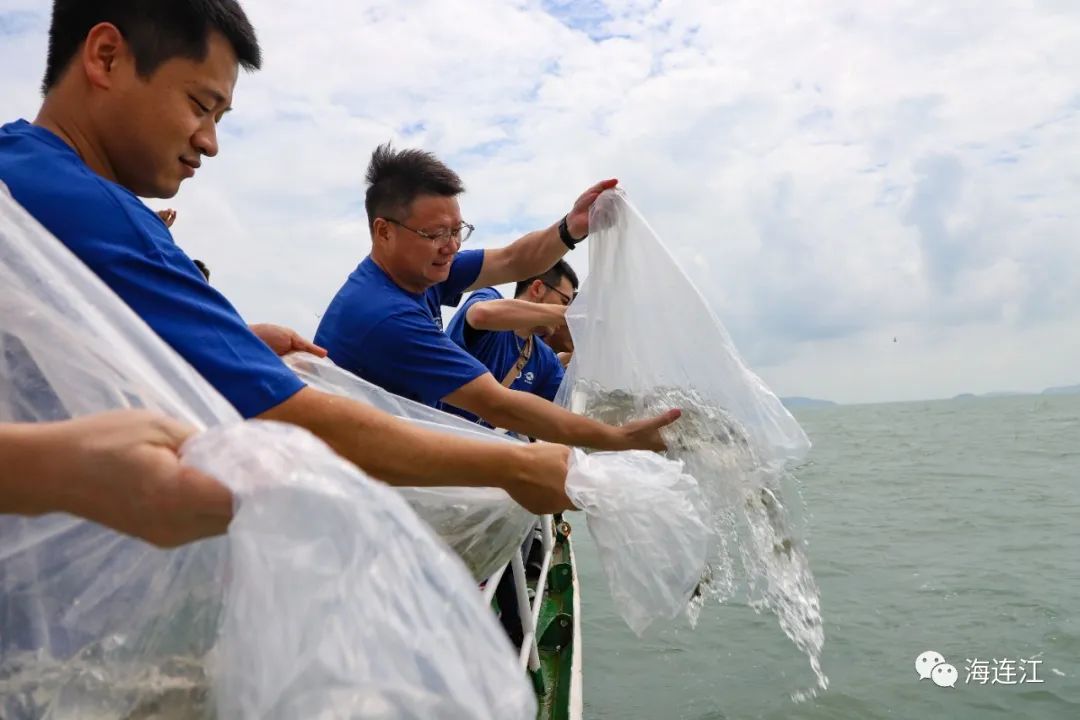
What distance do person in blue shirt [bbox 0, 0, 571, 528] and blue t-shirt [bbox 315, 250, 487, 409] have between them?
88 centimetres

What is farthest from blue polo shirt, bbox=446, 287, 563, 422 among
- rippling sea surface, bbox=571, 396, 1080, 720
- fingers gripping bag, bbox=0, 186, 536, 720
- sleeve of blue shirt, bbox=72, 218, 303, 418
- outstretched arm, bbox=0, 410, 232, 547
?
outstretched arm, bbox=0, 410, 232, 547

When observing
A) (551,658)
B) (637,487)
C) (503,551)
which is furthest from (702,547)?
(551,658)

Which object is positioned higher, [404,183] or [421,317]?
[404,183]

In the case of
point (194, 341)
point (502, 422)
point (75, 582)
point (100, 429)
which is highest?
point (502, 422)

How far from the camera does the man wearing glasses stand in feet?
8.50

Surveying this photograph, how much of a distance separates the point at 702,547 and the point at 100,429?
4.30 feet

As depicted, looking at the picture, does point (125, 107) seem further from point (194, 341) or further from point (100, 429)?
point (100, 429)

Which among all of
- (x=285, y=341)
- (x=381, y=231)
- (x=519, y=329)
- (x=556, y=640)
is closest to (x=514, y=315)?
(x=519, y=329)

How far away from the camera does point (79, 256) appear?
1.22 m

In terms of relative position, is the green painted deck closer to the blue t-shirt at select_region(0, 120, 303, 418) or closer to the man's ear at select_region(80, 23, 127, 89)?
the blue t-shirt at select_region(0, 120, 303, 418)

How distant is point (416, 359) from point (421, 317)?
17cm

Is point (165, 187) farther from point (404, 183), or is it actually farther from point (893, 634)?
point (893, 634)

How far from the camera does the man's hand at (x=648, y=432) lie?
2521mm

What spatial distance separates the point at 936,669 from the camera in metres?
6.32
